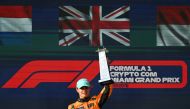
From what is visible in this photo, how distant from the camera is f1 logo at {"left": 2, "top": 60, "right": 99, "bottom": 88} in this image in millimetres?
6500

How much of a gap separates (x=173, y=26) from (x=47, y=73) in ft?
4.72

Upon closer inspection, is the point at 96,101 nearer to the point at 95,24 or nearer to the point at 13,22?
the point at 95,24

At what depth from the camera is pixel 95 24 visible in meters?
6.50

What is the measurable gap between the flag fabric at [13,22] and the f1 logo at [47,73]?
304mm

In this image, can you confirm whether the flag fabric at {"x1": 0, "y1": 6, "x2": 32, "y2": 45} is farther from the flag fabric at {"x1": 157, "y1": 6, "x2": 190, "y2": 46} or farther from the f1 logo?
the flag fabric at {"x1": 157, "y1": 6, "x2": 190, "y2": 46}

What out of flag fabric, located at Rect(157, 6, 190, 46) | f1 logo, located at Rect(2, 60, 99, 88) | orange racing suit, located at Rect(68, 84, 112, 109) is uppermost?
flag fabric, located at Rect(157, 6, 190, 46)

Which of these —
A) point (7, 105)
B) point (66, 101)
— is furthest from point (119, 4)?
point (7, 105)

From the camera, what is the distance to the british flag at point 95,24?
649 cm

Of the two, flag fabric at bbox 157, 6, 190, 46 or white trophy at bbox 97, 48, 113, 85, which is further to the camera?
flag fabric at bbox 157, 6, 190, 46

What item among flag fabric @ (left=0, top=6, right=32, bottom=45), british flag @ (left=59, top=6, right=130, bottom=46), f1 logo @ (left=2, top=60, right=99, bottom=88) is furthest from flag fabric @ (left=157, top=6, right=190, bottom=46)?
flag fabric @ (left=0, top=6, right=32, bottom=45)

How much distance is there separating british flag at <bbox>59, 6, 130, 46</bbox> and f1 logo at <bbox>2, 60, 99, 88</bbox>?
0.77 ft

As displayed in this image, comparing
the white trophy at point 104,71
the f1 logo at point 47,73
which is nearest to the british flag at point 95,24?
the f1 logo at point 47,73

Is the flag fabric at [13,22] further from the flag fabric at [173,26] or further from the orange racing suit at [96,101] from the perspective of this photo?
the flag fabric at [173,26]

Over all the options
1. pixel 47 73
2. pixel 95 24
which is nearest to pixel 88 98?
pixel 47 73
